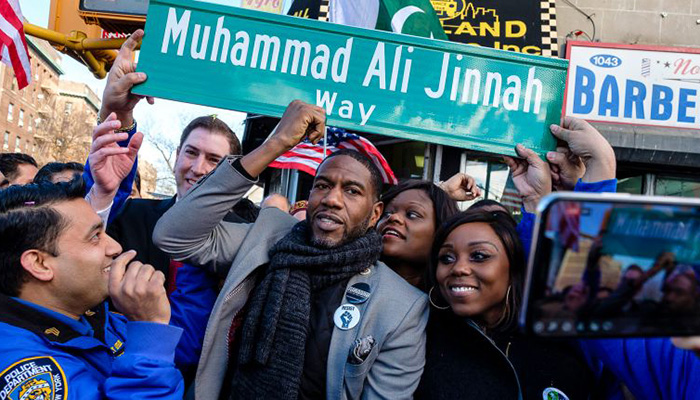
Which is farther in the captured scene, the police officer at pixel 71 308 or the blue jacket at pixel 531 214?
the blue jacket at pixel 531 214

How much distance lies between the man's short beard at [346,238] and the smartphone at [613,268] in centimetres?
147

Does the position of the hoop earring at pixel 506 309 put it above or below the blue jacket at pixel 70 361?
above

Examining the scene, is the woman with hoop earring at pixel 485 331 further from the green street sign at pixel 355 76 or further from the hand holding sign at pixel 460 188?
→ the hand holding sign at pixel 460 188

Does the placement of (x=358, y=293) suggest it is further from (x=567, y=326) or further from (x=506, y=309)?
(x=567, y=326)

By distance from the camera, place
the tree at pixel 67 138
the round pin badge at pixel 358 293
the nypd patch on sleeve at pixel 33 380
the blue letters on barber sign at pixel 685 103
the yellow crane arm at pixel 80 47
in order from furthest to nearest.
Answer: the tree at pixel 67 138, the blue letters on barber sign at pixel 685 103, the yellow crane arm at pixel 80 47, the round pin badge at pixel 358 293, the nypd patch on sleeve at pixel 33 380

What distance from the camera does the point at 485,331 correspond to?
2.31 m

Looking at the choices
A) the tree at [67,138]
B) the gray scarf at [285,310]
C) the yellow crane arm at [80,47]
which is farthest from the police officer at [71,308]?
the tree at [67,138]

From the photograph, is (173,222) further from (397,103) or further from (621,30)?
(621,30)

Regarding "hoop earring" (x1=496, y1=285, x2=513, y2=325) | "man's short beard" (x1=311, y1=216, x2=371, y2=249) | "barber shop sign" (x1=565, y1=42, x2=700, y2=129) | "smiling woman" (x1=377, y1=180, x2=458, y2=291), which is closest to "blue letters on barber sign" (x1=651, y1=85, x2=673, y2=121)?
"barber shop sign" (x1=565, y1=42, x2=700, y2=129)

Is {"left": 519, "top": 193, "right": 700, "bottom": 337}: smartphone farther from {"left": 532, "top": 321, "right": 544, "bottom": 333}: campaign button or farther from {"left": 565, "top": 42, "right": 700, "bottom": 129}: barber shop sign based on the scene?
{"left": 565, "top": 42, "right": 700, "bottom": 129}: barber shop sign

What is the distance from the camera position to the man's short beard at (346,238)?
2.35 m

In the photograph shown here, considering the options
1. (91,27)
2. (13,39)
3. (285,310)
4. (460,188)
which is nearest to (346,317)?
(285,310)

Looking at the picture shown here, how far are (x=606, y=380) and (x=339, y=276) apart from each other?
3.72ft

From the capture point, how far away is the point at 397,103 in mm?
2500
